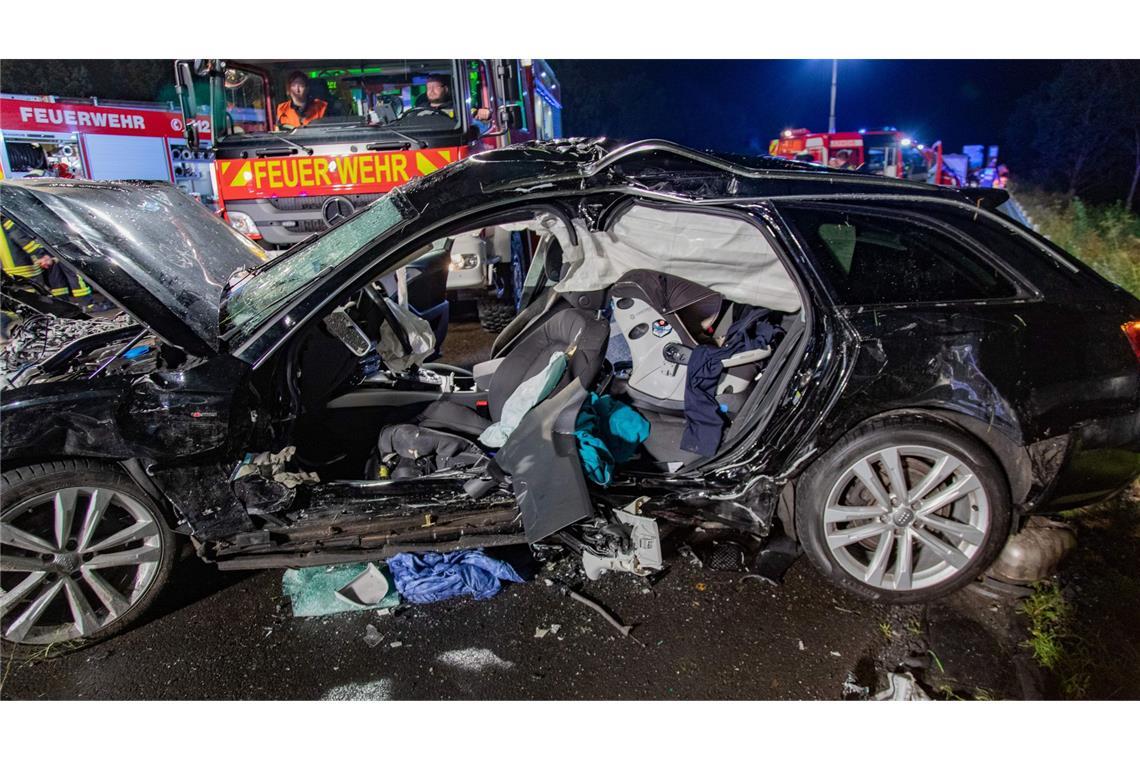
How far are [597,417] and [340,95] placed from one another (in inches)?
205

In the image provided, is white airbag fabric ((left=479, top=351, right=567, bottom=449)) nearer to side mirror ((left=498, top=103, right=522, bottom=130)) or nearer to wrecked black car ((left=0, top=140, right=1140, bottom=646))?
wrecked black car ((left=0, top=140, right=1140, bottom=646))

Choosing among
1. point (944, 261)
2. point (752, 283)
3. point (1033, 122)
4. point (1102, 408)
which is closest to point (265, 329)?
point (752, 283)

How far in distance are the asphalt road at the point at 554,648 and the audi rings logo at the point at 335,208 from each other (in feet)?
14.8

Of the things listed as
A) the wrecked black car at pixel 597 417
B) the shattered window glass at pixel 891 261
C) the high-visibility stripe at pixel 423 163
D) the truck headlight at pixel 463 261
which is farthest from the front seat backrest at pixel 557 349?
the high-visibility stripe at pixel 423 163

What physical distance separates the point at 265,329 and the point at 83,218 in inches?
37.1

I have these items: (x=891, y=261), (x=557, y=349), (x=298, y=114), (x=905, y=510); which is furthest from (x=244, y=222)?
(x=905, y=510)

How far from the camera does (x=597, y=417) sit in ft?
9.65

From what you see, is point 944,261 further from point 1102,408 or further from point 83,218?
point 83,218

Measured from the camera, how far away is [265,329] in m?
2.51

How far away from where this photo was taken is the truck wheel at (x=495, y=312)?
676 cm

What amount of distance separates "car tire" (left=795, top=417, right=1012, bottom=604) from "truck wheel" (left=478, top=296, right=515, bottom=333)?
4.57 meters

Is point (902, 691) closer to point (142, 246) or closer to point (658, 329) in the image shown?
point (658, 329)

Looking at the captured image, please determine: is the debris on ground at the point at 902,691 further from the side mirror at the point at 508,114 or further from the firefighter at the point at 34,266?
the firefighter at the point at 34,266

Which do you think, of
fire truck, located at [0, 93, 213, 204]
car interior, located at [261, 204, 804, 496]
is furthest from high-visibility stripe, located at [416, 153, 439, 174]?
fire truck, located at [0, 93, 213, 204]
